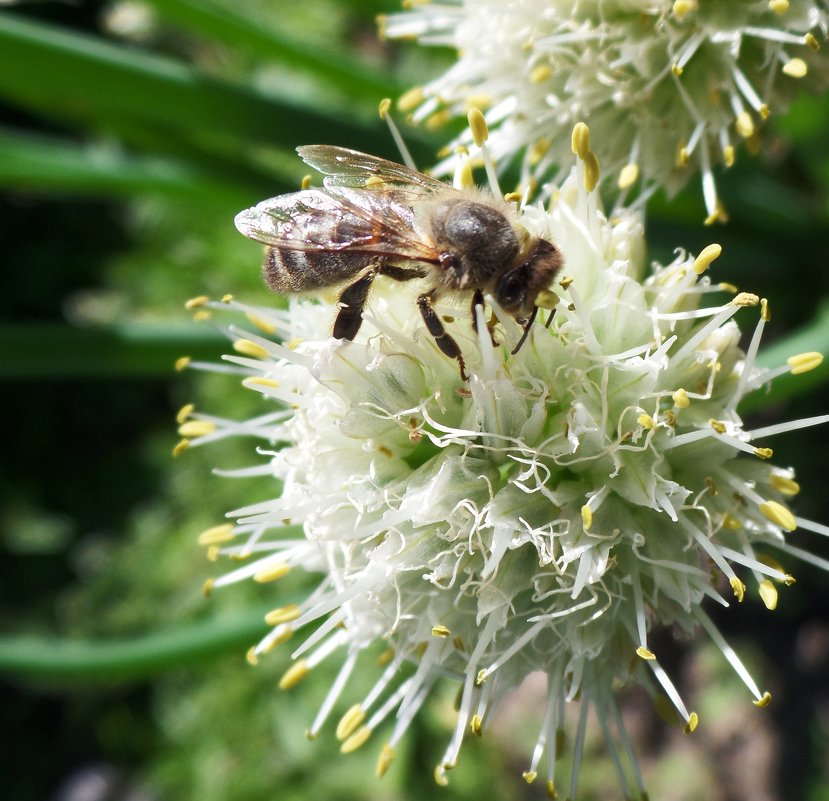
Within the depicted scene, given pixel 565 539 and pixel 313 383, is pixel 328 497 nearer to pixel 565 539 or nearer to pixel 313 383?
pixel 313 383

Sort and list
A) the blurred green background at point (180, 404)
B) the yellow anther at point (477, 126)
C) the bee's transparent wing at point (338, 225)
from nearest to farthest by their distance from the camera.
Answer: the bee's transparent wing at point (338, 225), the yellow anther at point (477, 126), the blurred green background at point (180, 404)

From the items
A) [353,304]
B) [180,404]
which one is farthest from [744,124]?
[180,404]

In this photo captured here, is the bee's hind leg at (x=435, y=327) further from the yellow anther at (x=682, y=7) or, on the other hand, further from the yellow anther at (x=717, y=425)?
the yellow anther at (x=682, y=7)

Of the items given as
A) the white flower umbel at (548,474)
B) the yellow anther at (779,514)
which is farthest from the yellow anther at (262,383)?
the yellow anther at (779,514)

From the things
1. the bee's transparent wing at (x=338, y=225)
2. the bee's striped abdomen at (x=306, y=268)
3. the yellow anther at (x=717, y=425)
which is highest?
the bee's transparent wing at (x=338, y=225)

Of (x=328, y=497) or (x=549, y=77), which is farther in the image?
(x=549, y=77)

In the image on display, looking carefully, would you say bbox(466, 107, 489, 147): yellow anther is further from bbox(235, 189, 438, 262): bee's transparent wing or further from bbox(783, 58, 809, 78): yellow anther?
bbox(783, 58, 809, 78): yellow anther

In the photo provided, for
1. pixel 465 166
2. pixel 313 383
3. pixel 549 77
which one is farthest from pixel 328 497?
pixel 549 77

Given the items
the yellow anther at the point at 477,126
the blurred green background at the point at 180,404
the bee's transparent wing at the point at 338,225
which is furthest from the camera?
the blurred green background at the point at 180,404

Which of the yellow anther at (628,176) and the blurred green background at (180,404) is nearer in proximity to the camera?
the yellow anther at (628,176)
